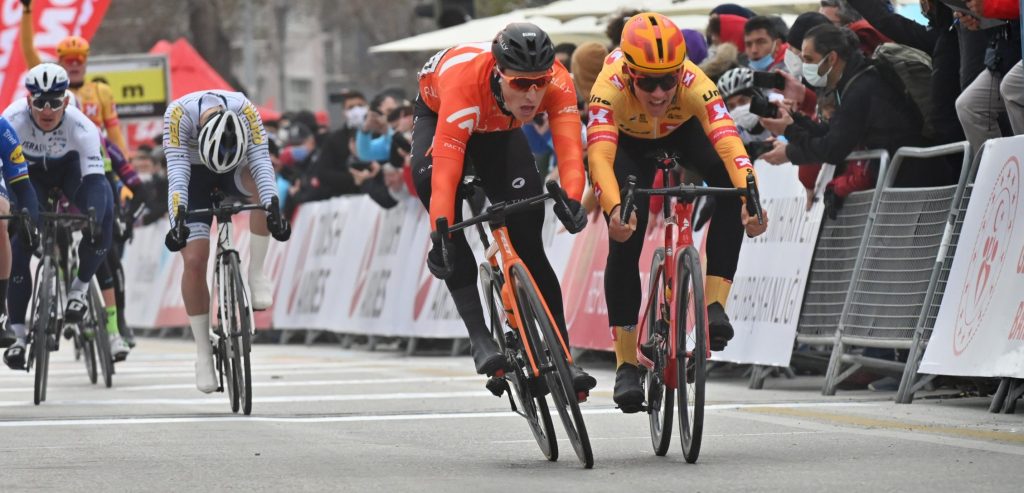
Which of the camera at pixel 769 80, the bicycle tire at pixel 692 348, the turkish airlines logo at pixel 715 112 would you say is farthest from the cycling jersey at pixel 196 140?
the bicycle tire at pixel 692 348

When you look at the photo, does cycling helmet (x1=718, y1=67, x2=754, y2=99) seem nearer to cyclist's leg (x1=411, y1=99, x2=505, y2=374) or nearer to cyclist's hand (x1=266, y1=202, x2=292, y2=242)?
cyclist's hand (x1=266, y1=202, x2=292, y2=242)

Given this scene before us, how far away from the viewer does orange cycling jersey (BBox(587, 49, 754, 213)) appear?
827cm

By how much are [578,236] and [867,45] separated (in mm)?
3250

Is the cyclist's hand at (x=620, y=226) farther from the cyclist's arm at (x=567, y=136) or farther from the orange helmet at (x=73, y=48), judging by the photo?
the orange helmet at (x=73, y=48)

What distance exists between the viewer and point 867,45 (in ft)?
41.5

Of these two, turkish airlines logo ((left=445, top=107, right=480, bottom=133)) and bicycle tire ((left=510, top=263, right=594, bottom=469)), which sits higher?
turkish airlines logo ((left=445, top=107, right=480, bottom=133))

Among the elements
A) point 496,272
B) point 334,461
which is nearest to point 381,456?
point 334,461

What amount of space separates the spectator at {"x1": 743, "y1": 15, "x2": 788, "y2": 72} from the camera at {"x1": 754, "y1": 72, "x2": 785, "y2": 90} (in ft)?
2.86

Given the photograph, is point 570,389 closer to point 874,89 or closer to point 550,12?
point 874,89

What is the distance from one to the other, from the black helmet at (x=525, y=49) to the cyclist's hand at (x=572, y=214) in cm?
55

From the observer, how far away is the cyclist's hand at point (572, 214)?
25.8 ft

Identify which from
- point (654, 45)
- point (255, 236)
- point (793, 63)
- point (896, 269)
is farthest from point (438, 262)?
point (793, 63)

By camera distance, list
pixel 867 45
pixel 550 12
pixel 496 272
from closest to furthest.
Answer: pixel 496 272, pixel 867 45, pixel 550 12

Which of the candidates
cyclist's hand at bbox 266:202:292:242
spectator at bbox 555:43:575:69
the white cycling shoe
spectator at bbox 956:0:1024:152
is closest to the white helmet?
cyclist's hand at bbox 266:202:292:242
